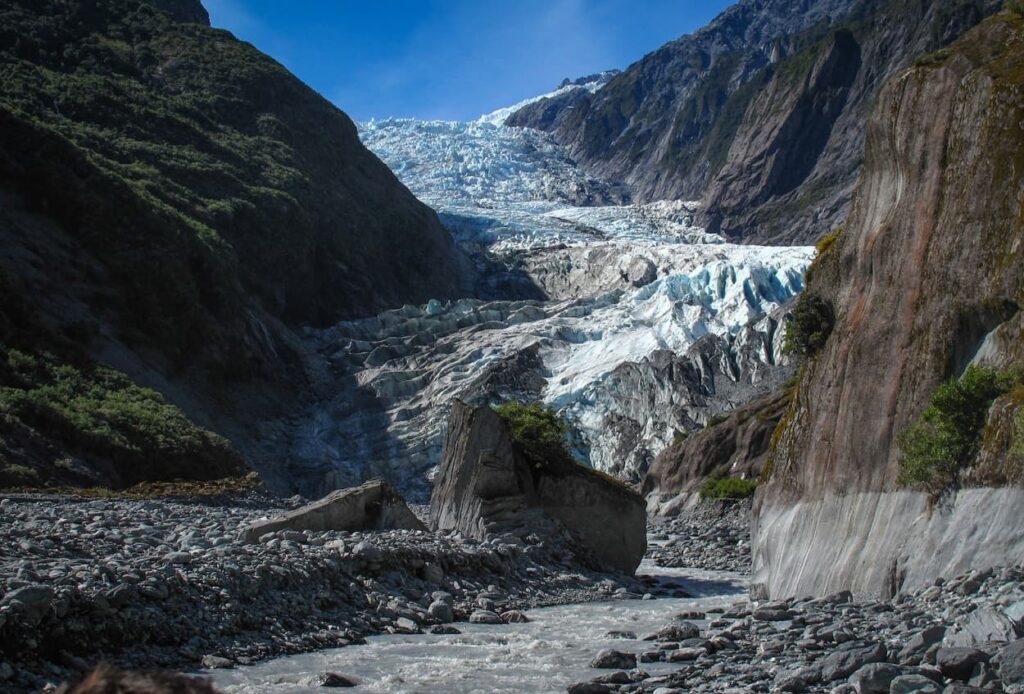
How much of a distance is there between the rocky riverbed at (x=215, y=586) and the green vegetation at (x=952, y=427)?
23.9ft

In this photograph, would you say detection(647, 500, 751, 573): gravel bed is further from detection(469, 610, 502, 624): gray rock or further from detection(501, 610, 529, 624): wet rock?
detection(469, 610, 502, 624): gray rock

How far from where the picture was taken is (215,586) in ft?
45.7

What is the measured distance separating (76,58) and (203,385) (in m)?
46.3

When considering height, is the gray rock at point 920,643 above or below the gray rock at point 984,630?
below

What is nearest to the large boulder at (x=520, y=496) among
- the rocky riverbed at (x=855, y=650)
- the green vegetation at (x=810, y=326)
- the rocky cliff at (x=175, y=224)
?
the green vegetation at (x=810, y=326)

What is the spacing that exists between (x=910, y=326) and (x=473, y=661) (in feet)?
34.4

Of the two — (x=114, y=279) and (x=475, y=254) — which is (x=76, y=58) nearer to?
(x=114, y=279)

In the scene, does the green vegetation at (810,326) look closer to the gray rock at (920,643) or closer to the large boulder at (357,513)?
the large boulder at (357,513)

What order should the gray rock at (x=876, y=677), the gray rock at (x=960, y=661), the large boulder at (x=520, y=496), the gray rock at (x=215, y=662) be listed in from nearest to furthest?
the gray rock at (x=960, y=661) → the gray rock at (x=876, y=677) → the gray rock at (x=215, y=662) → the large boulder at (x=520, y=496)

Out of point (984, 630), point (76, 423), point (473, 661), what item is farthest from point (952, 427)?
point (76, 423)

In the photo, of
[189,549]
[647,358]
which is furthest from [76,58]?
[189,549]

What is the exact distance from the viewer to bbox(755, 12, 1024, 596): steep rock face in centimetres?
1609

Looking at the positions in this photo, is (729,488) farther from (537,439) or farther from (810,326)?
(810,326)

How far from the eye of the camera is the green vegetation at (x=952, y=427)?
605 inches
